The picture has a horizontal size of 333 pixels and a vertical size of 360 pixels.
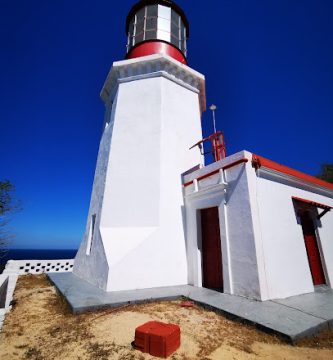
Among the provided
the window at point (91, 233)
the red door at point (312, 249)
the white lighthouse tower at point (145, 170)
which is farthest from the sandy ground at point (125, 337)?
the red door at point (312, 249)

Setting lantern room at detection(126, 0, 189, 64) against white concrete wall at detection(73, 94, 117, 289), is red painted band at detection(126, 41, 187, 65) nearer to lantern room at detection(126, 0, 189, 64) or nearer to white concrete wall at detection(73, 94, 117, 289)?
lantern room at detection(126, 0, 189, 64)

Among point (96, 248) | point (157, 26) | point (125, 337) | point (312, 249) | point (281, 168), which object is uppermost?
point (157, 26)

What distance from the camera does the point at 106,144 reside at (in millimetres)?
9203

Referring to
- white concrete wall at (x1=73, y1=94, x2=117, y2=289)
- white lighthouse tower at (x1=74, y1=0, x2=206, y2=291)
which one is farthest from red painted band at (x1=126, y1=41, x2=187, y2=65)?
white concrete wall at (x1=73, y1=94, x2=117, y2=289)

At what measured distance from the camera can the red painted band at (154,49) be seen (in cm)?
1076

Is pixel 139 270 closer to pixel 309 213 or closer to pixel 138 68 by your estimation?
pixel 309 213

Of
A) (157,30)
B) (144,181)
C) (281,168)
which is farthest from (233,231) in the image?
(157,30)

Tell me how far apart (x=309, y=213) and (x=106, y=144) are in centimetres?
835

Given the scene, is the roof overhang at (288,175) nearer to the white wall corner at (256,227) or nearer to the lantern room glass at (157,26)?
the white wall corner at (256,227)

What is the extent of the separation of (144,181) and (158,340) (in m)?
5.50

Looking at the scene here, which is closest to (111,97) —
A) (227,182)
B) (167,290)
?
(227,182)

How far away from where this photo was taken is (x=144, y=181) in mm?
7973

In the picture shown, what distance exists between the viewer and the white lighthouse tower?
6.84 m

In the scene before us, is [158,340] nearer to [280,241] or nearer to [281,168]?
[280,241]
